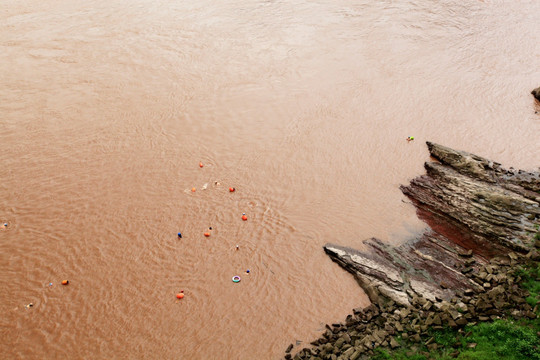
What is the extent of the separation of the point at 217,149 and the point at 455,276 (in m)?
8.11

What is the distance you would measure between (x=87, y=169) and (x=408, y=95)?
42.8 ft

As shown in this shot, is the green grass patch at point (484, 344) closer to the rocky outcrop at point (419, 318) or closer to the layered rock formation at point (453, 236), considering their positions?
the rocky outcrop at point (419, 318)

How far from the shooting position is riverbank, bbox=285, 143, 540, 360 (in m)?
6.94

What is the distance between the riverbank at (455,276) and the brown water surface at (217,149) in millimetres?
608

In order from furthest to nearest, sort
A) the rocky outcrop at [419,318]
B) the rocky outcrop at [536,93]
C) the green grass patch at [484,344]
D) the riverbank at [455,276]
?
the rocky outcrop at [536,93] < the rocky outcrop at [419,318] < the riverbank at [455,276] < the green grass patch at [484,344]

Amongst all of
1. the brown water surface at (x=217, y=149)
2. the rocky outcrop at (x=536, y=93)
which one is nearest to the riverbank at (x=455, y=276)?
the brown water surface at (x=217, y=149)

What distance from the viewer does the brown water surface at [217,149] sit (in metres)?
8.31

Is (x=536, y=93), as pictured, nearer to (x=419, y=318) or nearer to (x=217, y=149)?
(x=419, y=318)

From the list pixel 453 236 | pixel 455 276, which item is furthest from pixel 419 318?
pixel 453 236

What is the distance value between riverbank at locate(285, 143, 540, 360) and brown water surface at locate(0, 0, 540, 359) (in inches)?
23.9

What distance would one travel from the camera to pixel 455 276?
28.0 feet

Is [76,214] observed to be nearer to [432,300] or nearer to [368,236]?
[368,236]

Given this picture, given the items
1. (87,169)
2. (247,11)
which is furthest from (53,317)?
(247,11)

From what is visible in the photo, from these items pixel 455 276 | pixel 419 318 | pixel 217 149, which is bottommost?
pixel 419 318
